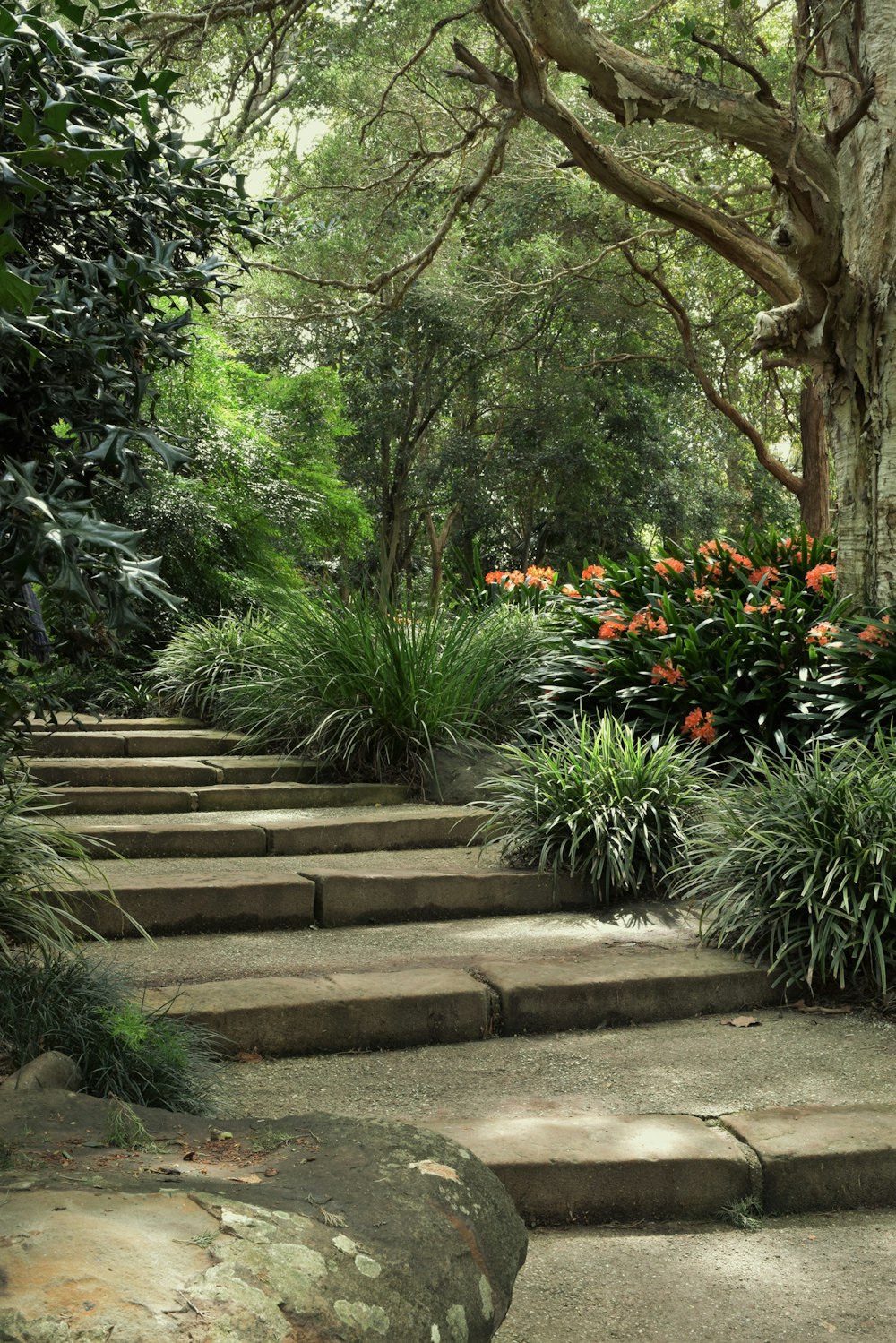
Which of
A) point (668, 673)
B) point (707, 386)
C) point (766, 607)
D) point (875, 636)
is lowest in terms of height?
point (668, 673)

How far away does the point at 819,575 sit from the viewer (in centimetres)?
649

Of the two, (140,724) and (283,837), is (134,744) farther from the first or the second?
(283,837)

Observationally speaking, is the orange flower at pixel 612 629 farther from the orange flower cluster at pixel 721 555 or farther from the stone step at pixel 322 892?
the stone step at pixel 322 892

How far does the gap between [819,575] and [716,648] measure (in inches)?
35.7

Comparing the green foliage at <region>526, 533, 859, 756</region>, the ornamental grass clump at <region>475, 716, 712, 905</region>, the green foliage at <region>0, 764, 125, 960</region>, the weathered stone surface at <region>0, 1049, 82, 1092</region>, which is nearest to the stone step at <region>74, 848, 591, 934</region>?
the ornamental grass clump at <region>475, 716, 712, 905</region>

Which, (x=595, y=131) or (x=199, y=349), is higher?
(x=595, y=131)

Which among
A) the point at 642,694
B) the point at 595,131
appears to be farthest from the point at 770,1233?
the point at 595,131

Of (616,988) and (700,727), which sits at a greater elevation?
(700,727)

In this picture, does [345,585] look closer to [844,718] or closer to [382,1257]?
[844,718]

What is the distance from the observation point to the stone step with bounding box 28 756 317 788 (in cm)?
584

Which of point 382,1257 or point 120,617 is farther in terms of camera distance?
point 120,617

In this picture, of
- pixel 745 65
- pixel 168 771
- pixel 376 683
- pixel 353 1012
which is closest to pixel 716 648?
pixel 376 683

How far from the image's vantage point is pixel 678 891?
475 centimetres

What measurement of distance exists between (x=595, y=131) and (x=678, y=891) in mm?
10807
